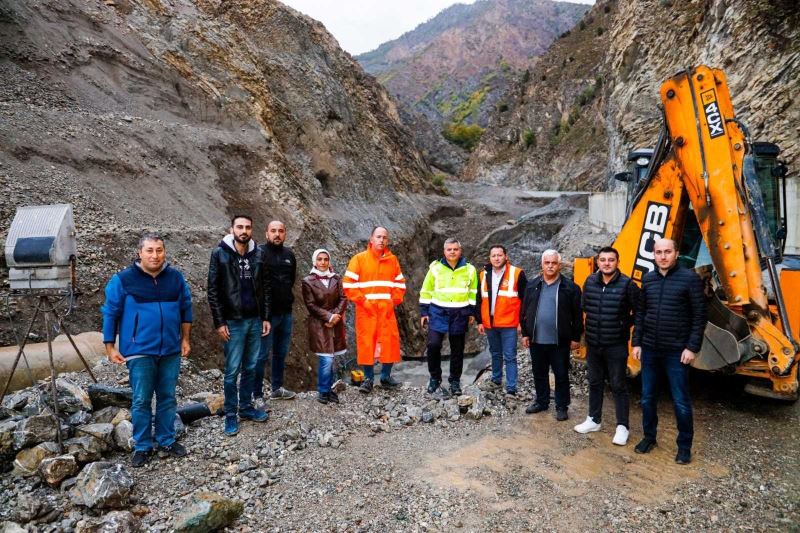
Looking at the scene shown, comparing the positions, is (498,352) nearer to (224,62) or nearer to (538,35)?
(224,62)

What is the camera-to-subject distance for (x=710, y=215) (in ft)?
17.0

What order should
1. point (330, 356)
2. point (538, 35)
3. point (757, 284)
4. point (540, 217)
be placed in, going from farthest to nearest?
point (538, 35) → point (540, 217) → point (330, 356) → point (757, 284)

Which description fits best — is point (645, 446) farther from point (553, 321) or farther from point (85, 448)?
point (85, 448)

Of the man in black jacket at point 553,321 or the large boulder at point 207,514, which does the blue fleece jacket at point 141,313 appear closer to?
the large boulder at point 207,514

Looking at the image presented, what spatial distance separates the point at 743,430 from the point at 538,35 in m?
158

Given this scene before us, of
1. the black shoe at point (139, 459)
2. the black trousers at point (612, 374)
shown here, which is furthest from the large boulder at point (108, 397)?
the black trousers at point (612, 374)

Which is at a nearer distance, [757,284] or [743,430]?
[757,284]

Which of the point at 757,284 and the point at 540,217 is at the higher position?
the point at 540,217

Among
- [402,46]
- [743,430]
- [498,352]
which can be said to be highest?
[402,46]

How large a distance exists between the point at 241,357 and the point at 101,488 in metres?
1.72

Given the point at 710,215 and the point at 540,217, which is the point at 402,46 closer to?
the point at 540,217

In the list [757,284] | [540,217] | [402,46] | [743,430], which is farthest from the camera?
[402,46]

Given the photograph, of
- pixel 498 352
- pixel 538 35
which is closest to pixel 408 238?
pixel 498 352

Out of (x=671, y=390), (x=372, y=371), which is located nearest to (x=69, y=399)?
(x=372, y=371)
